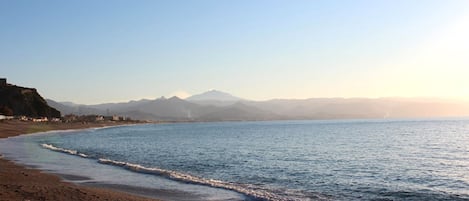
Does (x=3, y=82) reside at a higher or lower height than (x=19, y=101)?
higher

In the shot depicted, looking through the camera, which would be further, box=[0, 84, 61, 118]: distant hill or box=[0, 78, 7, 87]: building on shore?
box=[0, 78, 7, 87]: building on shore

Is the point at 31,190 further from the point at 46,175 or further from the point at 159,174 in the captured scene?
the point at 159,174

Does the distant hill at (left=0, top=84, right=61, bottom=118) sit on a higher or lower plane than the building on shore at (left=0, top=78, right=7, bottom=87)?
lower

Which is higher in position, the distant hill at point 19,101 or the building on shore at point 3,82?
the building on shore at point 3,82

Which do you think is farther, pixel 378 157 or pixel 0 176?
pixel 378 157

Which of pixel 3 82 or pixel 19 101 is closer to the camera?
pixel 19 101

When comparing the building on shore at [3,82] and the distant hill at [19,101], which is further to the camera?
the building on shore at [3,82]

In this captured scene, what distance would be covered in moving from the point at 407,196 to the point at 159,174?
1581 centimetres

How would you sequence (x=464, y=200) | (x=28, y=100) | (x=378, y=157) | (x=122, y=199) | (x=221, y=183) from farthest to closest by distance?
1. (x=28, y=100)
2. (x=378, y=157)
3. (x=221, y=183)
4. (x=464, y=200)
5. (x=122, y=199)

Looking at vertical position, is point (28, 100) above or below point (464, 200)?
above

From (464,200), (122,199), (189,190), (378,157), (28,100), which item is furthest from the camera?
(28,100)

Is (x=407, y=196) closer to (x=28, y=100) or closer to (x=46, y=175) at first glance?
(x=46, y=175)

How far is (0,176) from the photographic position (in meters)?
25.8

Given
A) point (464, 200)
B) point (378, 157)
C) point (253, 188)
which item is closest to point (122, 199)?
point (253, 188)
